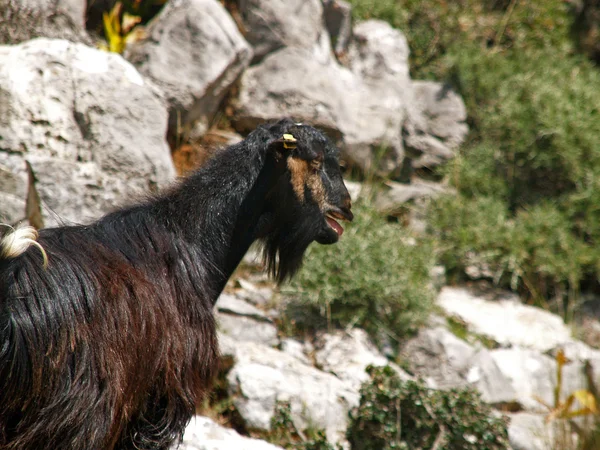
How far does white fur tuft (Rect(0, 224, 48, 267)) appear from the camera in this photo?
3164 millimetres

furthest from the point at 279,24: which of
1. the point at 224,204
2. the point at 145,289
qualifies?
the point at 145,289

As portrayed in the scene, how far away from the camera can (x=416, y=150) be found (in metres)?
9.46

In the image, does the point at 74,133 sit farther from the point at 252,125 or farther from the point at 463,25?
the point at 463,25

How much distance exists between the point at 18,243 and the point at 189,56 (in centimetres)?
451

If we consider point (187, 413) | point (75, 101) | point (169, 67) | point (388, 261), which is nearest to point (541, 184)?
point (388, 261)

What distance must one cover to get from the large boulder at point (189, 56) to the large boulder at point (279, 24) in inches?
28.9

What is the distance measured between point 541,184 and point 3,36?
240 inches

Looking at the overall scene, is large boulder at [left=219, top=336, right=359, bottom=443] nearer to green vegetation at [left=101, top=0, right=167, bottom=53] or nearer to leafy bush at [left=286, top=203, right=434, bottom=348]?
leafy bush at [left=286, top=203, right=434, bottom=348]

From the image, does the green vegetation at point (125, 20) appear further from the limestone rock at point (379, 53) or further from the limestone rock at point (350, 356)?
the limestone rock at point (350, 356)

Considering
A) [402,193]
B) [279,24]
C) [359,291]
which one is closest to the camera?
[359,291]

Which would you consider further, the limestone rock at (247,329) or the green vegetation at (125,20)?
the green vegetation at (125,20)

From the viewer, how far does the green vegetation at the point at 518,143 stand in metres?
8.45

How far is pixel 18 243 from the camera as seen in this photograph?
125 inches

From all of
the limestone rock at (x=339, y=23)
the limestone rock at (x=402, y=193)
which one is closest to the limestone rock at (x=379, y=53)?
the limestone rock at (x=339, y=23)
